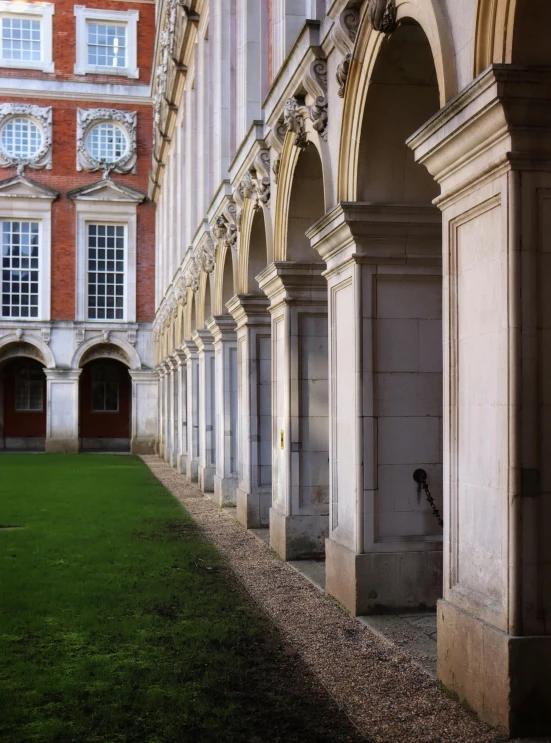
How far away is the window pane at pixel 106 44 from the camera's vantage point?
4031 centimetres

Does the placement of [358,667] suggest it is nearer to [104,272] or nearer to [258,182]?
[258,182]

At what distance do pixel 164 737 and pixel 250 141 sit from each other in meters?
10.0

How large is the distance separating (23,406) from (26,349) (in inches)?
178

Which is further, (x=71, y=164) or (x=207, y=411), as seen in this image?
(x=71, y=164)

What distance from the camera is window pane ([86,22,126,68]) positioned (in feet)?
132

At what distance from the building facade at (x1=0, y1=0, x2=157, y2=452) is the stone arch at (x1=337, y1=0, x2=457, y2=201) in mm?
30982

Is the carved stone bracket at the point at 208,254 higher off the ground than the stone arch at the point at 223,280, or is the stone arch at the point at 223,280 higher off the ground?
the carved stone bracket at the point at 208,254

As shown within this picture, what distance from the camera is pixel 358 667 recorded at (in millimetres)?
6922

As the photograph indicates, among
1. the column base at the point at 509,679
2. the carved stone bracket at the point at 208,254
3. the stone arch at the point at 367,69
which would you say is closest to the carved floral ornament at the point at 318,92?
the stone arch at the point at 367,69

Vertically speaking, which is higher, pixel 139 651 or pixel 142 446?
pixel 142 446

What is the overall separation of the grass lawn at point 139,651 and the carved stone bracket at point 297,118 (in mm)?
4980

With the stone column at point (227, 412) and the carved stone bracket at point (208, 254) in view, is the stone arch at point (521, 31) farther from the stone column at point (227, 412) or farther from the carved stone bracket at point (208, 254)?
the carved stone bracket at point (208, 254)

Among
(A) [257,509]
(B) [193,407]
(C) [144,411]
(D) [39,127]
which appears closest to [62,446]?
(C) [144,411]

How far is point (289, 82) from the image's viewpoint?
11086 millimetres
